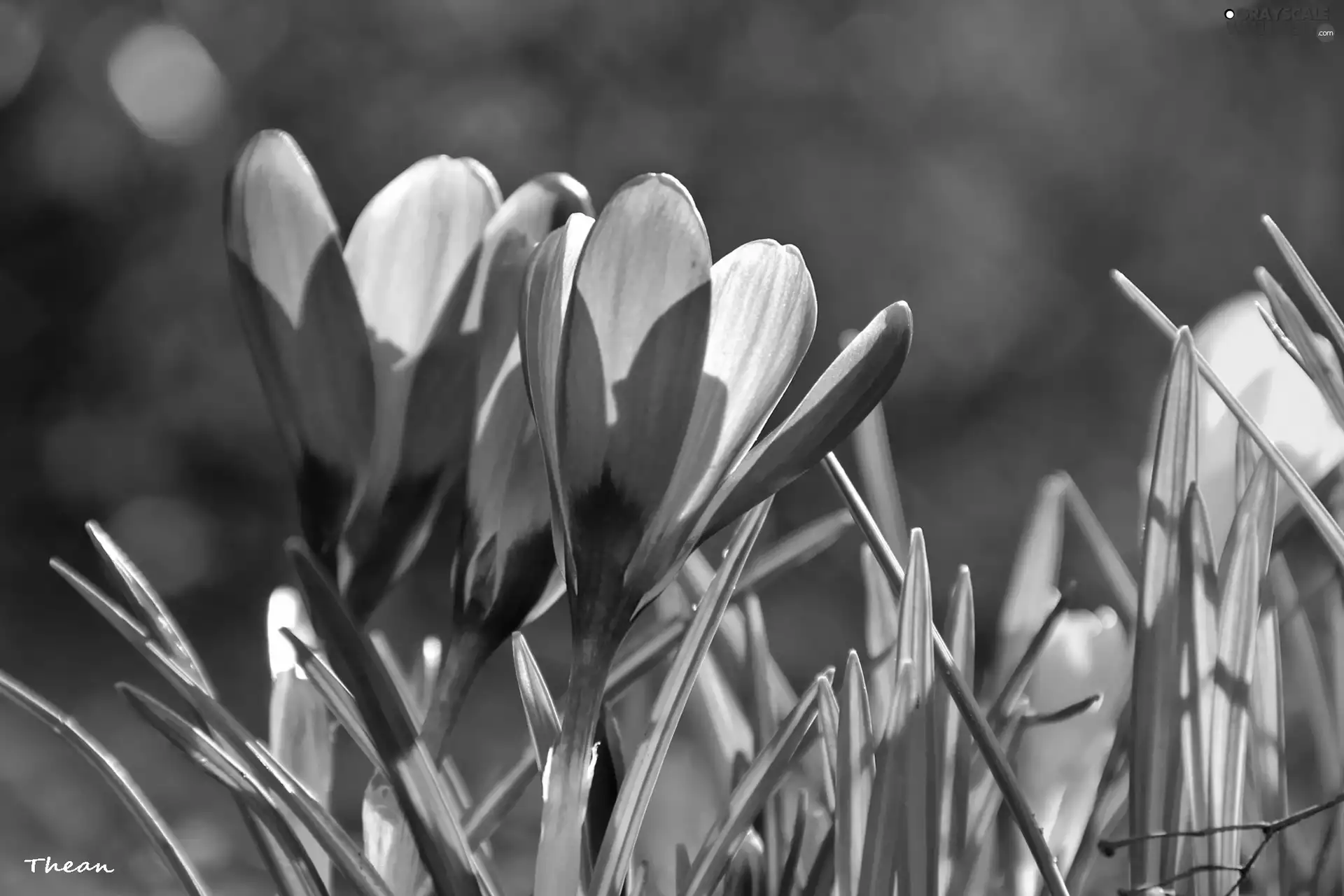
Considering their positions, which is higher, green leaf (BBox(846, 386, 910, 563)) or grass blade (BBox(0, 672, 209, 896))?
green leaf (BBox(846, 386, 910, 563))

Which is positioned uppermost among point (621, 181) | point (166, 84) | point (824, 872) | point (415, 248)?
point (166, 84)

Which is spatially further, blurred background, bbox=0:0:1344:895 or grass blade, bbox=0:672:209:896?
blurred background, bbox=0:0:1344:895

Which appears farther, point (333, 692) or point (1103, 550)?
point (1103, 550)

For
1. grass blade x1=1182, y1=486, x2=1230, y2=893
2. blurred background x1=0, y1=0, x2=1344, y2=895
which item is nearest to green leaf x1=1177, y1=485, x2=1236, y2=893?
grass blade x1=1182, y1=486, x2=1230, y2=893

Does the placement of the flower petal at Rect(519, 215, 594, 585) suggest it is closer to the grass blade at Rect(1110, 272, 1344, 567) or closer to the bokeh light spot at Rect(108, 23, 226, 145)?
the grass blade at Rect(1110, 272, 1344, 567)

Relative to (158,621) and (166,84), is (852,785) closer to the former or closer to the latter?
(158,621)

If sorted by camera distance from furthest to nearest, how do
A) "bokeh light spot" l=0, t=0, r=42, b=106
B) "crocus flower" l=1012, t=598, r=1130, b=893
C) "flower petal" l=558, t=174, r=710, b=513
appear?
"bokeh light spot" l=0, t=0, r=42, b=106 < "crocus flower" l=1012, t=598, r=1130, b=893 < "flower petal" l=558, t=174, r=710, b=513

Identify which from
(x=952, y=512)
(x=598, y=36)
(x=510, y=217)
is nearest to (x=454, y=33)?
(x=598, y=36)

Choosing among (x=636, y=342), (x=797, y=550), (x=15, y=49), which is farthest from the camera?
(x=15, y=49)

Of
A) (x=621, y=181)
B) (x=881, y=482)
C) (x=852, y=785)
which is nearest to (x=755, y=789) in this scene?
(x=852, y=785)
